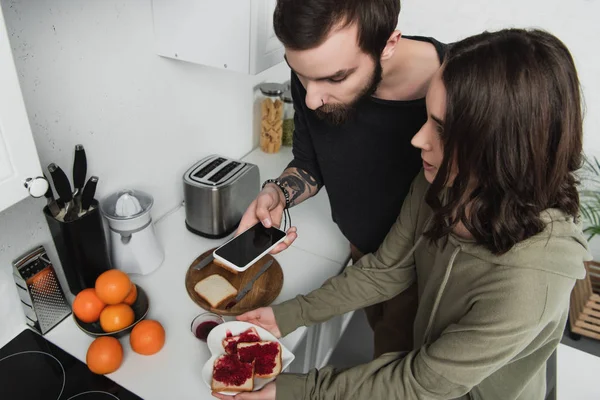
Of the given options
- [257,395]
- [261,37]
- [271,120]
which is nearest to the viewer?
[257,395]

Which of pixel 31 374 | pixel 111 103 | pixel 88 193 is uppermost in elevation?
pixel 111 103

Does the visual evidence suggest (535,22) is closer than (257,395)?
No

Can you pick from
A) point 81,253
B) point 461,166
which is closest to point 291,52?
point 461,166

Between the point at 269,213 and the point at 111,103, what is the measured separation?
0.48 metres

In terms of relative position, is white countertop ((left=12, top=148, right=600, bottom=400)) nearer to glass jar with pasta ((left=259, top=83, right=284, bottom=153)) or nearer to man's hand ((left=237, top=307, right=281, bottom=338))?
man's hand ((left=237, top=307, right=281, bottom=338))

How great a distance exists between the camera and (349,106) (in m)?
0.98

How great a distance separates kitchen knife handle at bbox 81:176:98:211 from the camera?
0.94m

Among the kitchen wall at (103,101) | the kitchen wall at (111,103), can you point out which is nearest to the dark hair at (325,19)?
the kitchen wall at (103,101)

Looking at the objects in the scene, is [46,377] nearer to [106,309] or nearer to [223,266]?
[106,309]

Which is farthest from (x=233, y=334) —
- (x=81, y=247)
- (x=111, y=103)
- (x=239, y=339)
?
(x=111, y=103)

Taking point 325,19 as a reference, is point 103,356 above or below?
below

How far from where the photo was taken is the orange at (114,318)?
96 centimetres

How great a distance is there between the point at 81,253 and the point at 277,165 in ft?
2.97

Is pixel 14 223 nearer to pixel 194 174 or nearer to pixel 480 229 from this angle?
pixel 194 174
